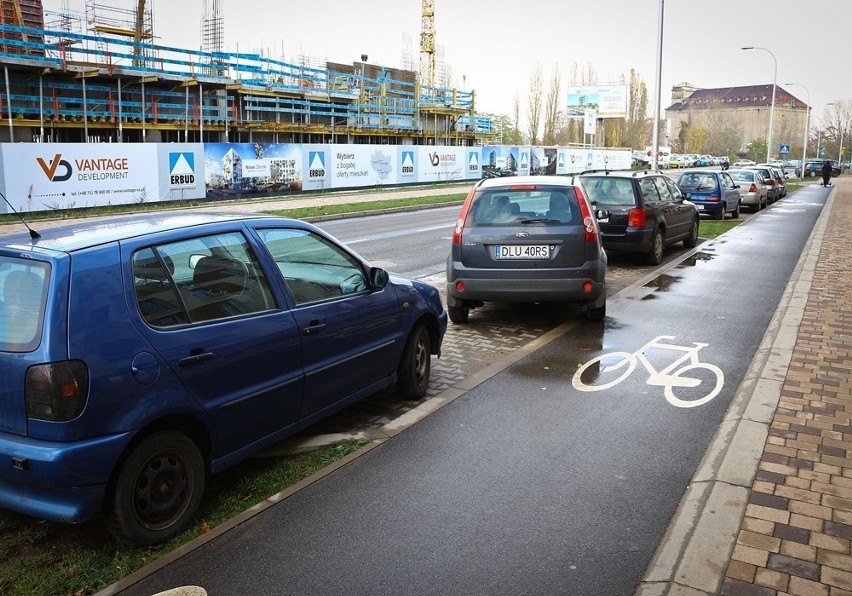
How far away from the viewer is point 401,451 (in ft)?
16.9

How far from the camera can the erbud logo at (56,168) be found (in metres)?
21.8

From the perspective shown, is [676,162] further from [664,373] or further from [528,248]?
[664,373]

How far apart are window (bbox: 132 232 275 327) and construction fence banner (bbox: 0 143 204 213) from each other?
1914cm

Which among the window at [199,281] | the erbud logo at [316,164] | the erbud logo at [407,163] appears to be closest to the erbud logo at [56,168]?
the erbud logo at [316,164]

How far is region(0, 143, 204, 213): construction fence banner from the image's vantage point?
69.5 feet

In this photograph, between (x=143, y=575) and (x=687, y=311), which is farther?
(x=687, y=311)

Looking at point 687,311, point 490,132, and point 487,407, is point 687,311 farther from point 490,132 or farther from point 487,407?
point 490,132

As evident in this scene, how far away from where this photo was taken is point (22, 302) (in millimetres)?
3664

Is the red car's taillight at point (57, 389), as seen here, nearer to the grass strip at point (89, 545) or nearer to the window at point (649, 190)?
the grass strip at point (89, 545)

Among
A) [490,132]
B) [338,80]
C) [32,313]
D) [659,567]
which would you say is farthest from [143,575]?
[490,132]

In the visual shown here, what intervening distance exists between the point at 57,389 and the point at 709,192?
23938mm

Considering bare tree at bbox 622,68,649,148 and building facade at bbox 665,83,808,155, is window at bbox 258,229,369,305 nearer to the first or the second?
bare tree at bbox 622,68,649,148

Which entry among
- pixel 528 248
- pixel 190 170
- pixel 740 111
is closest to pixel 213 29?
pixel 190 170

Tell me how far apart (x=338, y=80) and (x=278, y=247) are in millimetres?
52778
